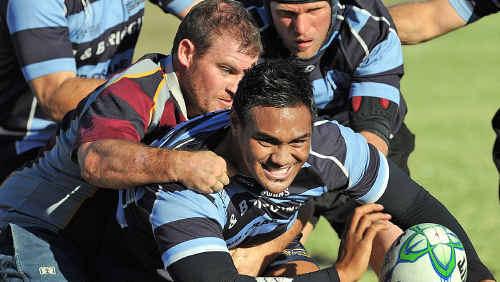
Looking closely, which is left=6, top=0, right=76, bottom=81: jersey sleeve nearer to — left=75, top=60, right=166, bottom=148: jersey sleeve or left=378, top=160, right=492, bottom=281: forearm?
left=75, top=60, right=166, bottom=148: jersey sleeve

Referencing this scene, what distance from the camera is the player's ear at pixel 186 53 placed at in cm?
606

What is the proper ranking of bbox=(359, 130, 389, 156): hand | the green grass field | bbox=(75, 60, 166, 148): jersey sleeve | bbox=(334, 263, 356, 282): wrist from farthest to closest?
the green grass field < bbox=(359, 130, 389, 156): hand < bbox=(75, 60, 166, 148): jersey sleeve < bbox=(334, 263, 356, 282): wrist

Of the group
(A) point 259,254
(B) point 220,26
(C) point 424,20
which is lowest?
(A) point 259,254

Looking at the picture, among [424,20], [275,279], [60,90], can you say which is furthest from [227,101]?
[424,20]

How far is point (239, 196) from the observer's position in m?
5.59

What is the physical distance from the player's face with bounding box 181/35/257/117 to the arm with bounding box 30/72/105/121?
2.78 feet

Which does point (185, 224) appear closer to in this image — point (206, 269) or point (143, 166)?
point (206, 269)

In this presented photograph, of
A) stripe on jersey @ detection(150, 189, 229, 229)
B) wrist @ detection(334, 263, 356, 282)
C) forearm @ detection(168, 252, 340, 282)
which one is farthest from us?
wrist @ detection(334, 263, 356, 282)

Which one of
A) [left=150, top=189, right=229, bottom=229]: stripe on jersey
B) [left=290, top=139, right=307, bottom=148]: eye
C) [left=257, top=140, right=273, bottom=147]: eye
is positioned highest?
[left=257, top=140, right=273, bottom=147]: eye

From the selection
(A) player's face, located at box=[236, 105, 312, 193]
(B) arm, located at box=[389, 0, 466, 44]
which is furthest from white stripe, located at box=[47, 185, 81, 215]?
(B) arm, located at box=[389, 0, 466, 44]

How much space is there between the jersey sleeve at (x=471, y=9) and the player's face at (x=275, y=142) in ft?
9.16

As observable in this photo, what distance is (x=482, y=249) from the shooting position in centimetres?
902

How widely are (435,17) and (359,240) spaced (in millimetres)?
2659

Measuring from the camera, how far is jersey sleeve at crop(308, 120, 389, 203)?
18.6ft
